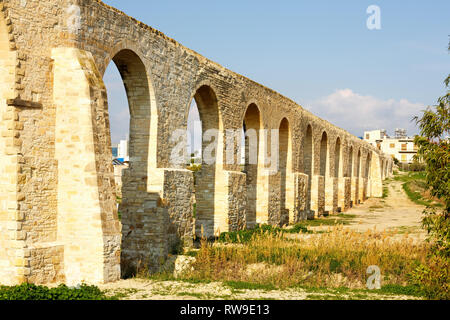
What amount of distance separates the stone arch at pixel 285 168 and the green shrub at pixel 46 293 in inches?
553

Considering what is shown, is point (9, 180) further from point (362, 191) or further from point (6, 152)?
point (362, 191)

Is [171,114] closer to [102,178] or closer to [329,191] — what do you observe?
[102,178]

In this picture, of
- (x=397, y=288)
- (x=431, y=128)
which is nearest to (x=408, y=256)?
(x=397, y=288)

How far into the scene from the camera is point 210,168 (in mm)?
14422

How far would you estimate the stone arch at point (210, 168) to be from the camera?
14148mm

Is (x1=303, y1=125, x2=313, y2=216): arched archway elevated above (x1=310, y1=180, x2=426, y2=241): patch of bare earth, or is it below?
above

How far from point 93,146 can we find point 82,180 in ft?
1.93

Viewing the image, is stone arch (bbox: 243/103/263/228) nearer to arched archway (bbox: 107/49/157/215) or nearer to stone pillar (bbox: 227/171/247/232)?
stone pillar (bbox: 227/171/247/232)

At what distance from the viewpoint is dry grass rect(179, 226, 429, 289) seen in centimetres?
884

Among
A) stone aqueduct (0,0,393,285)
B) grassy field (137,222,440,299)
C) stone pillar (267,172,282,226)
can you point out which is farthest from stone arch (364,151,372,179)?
grassy field (137,222,440,299)

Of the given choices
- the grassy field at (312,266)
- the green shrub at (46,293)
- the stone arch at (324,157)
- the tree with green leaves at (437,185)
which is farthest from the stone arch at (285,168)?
the green shrub at (46,293)

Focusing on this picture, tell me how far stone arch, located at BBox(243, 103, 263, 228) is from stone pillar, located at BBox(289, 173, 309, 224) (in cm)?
316

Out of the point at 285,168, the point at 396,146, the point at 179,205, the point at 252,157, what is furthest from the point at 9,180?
the point at 396,146

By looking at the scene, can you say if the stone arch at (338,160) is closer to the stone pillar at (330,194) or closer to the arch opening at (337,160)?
the arch opening at (337,160)
